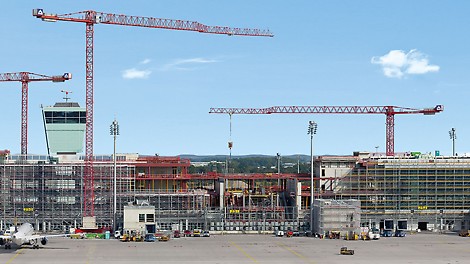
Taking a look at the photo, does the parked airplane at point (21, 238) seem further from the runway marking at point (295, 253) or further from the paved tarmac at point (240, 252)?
the runway marking at point (295, 253)

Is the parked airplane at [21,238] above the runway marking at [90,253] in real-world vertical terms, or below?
above

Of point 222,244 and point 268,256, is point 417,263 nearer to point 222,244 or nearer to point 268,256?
point 268,256

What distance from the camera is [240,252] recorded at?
168875mm

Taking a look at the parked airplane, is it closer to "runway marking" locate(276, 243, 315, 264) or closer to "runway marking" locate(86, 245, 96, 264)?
"runway marking" locate(86, 245, 96, 264)

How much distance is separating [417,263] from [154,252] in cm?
4874

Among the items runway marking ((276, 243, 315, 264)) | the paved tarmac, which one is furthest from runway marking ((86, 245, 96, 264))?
runway marking ((276, 243, 315, 264))

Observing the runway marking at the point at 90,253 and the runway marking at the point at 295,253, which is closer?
the runway marking at the point at 295,253

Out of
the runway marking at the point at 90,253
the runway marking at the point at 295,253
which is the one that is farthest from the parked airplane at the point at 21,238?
the runway marking at the point at 295,253

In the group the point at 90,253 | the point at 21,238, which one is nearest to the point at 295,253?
the point at 90,253

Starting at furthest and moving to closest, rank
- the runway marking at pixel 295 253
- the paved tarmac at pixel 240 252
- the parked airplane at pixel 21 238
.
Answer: the parked airplane at pixel 21 238, the paved tarmac at pixel 240 252, the runway marking at pixel 295 253

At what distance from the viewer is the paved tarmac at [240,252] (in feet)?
504

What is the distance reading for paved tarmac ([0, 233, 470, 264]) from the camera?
153500mm

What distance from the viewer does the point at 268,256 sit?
16050cm

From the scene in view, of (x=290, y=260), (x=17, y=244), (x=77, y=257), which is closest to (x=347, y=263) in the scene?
(x=290, y=260)
